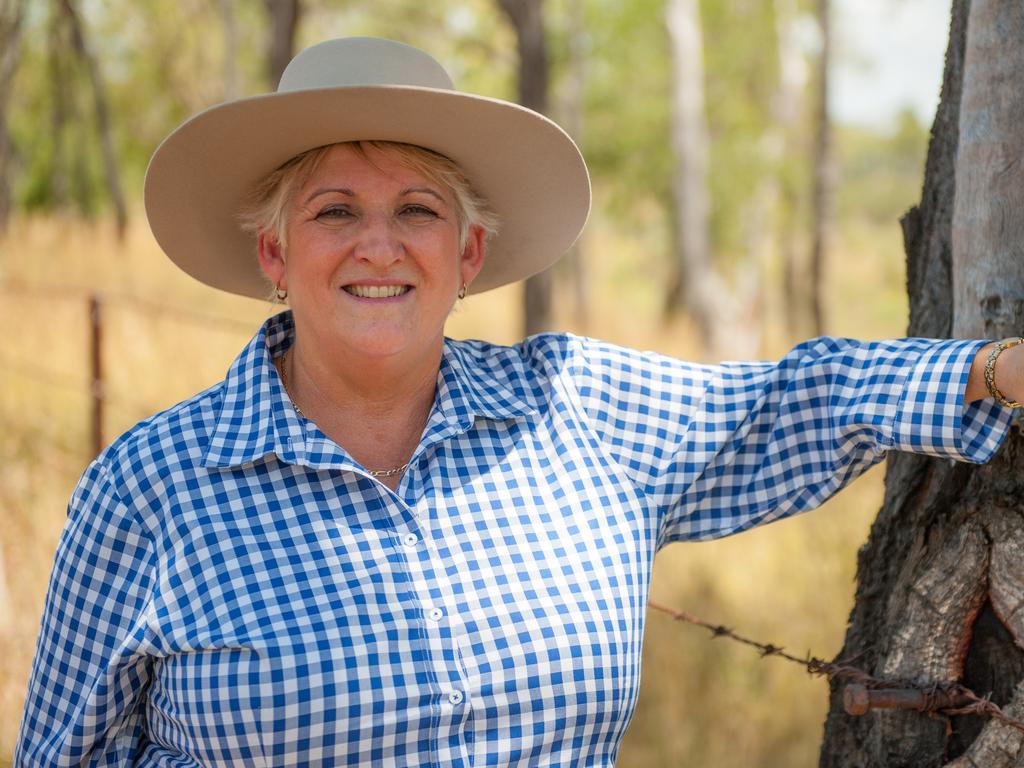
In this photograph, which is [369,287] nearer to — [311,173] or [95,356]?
[311,173]

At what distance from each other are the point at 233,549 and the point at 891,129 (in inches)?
2376

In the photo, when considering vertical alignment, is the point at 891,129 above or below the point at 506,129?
above

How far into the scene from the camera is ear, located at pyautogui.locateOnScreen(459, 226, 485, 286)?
2209 millimetres

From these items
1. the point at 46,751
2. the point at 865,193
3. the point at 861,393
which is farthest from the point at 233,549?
the point at 865,193

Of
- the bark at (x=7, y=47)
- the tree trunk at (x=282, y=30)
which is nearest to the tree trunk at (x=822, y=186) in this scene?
the tree trunk at (x=282, y=30)

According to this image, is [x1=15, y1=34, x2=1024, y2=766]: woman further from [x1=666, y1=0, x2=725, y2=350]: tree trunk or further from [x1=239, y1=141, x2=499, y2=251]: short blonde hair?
[x1=666, y1=0, x2=725, y2=350]: tree trunk

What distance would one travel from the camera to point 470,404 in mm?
2066

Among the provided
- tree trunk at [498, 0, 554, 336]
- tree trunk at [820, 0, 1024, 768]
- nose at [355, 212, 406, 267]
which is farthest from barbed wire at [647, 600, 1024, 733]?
tree trunk at [498, 0, 554, 336]

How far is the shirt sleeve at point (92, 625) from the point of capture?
71.9 inches

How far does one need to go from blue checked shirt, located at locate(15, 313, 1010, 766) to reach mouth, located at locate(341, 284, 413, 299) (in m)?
0.21

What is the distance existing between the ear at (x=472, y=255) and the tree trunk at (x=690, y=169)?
38.9 ft

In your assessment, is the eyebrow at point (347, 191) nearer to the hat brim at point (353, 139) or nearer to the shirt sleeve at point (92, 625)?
the hat brim at point (353, 139)

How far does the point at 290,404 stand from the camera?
6.54 ft

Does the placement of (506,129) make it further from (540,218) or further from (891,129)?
(891,129)
